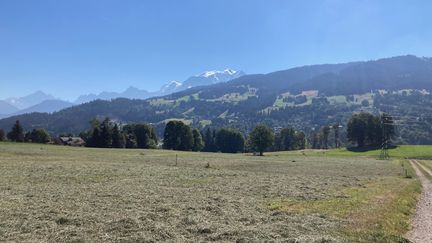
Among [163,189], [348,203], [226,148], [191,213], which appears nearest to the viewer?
[191,213]

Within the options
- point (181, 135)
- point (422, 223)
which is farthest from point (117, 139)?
point (422, 223)

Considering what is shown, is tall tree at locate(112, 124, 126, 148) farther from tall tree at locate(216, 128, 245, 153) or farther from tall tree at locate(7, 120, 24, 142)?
tall tree at locate(216, 128, 245, 153)

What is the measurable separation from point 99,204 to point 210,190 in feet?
34.8

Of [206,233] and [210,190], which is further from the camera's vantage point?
[210,190]

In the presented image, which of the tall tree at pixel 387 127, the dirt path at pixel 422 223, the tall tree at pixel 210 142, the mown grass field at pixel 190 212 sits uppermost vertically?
the tall tree at pixel 387 127

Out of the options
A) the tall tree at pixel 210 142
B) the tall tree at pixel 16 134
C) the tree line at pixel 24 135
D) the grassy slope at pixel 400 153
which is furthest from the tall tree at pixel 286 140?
the tall tree at pixel 16 134

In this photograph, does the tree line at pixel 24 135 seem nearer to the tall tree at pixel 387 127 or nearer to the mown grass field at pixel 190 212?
the tall tree at pixel 387 127

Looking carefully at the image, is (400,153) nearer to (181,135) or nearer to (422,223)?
(181,135)

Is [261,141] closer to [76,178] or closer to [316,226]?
[76,178]

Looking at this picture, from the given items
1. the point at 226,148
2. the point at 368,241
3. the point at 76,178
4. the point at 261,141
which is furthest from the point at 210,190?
the point at 226,148

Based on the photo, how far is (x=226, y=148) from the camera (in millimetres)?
182125

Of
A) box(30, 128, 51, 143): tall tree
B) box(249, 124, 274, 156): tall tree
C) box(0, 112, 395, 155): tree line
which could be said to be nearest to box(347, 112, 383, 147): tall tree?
box(0, 112, 395, 155): tree line

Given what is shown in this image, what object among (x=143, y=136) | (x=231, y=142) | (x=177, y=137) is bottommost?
(x=231, y=142)

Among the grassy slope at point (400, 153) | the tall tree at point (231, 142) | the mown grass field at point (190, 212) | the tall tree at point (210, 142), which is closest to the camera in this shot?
the mown grass field at point (190, 212)
